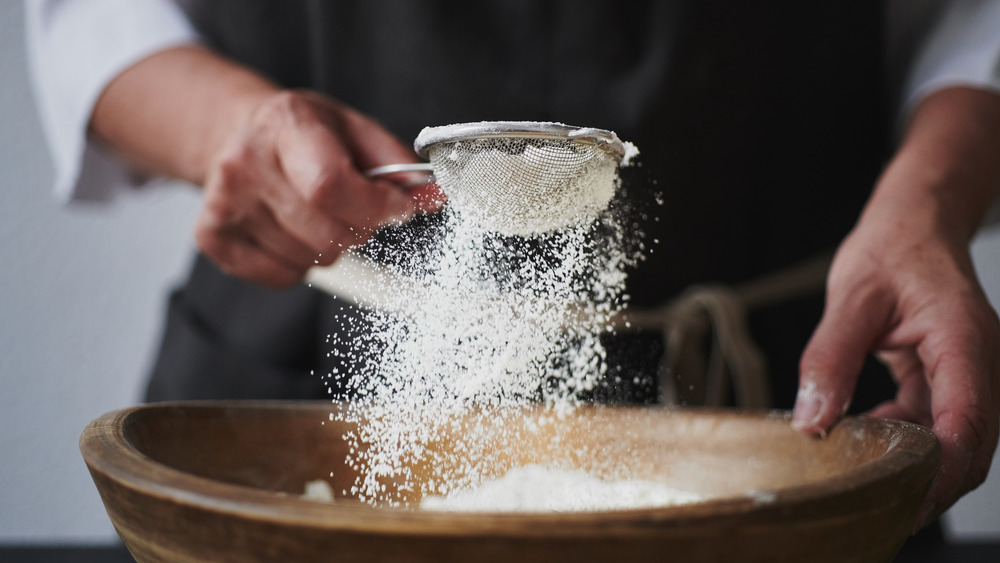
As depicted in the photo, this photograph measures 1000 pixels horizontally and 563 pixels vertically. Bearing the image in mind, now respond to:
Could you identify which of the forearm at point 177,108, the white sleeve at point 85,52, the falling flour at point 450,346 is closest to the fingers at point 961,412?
the falling flour at point 450,346

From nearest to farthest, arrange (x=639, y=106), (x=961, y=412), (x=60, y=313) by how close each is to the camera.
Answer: (x=961, y=412)
(x=639, y=106)
(x=60, y=313)

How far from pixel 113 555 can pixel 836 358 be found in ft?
1.57

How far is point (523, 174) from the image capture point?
14.9 inches

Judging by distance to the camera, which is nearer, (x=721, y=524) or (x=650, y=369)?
(x=721, y=524)

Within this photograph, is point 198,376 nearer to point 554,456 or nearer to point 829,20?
point 554,456


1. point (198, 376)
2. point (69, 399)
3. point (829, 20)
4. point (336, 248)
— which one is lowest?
point (69, 399)

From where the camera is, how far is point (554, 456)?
424mm

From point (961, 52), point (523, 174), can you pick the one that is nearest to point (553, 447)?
point (523, 174)

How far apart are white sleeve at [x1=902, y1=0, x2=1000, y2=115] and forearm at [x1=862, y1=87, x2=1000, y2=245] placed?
17 mm

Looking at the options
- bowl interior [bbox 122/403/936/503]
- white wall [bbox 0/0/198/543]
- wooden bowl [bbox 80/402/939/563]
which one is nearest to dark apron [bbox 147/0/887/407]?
bowl interior [bbox 122/403/936/503]

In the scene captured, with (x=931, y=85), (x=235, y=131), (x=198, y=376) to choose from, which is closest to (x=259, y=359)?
(x=198, y=376)

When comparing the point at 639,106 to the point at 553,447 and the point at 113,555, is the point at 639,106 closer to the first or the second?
the point at 553,447

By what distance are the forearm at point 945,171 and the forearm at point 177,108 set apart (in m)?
0.39

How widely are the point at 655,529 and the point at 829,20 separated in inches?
22.9
